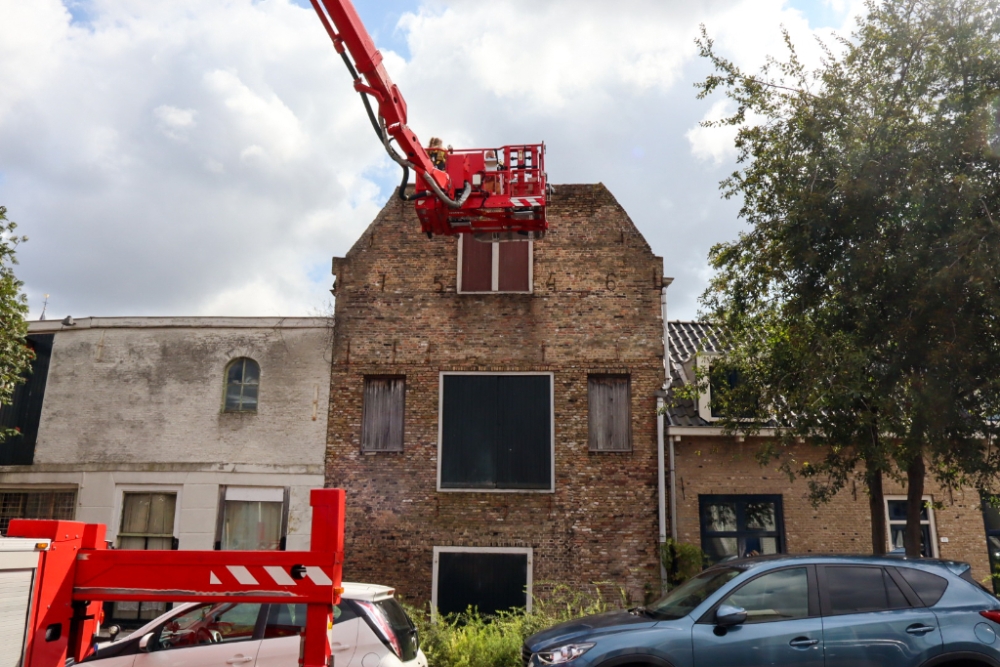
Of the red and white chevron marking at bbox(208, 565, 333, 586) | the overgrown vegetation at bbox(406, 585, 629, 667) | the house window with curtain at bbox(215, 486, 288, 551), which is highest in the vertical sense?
the house window with curtain at bbox(215, 486, 288, 551)

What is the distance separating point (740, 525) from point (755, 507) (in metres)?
0.45

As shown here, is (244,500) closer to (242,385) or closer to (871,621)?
(242,385)

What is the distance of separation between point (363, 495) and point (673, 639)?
8.65 meters

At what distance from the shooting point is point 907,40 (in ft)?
34.8

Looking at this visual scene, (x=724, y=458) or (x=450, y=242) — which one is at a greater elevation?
(x=450, y=242)

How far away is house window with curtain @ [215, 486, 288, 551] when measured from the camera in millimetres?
14766

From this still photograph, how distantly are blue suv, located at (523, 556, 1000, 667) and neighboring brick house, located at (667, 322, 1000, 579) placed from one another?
7.17m

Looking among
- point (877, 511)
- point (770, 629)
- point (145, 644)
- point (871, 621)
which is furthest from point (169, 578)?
point (877, 511)

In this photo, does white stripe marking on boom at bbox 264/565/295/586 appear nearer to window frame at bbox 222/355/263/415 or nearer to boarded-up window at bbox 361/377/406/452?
boarded-up window at bbox 361/377/406/452

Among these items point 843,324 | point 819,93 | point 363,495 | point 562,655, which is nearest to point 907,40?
point 819,93

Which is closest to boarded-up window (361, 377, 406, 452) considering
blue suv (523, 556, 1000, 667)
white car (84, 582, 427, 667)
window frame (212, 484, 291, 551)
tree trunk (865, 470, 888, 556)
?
window frame (212, 484, 291, 551)

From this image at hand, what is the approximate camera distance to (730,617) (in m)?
7.18

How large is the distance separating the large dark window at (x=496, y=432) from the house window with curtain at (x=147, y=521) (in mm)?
5179

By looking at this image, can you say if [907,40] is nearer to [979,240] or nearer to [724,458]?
[979,240]
